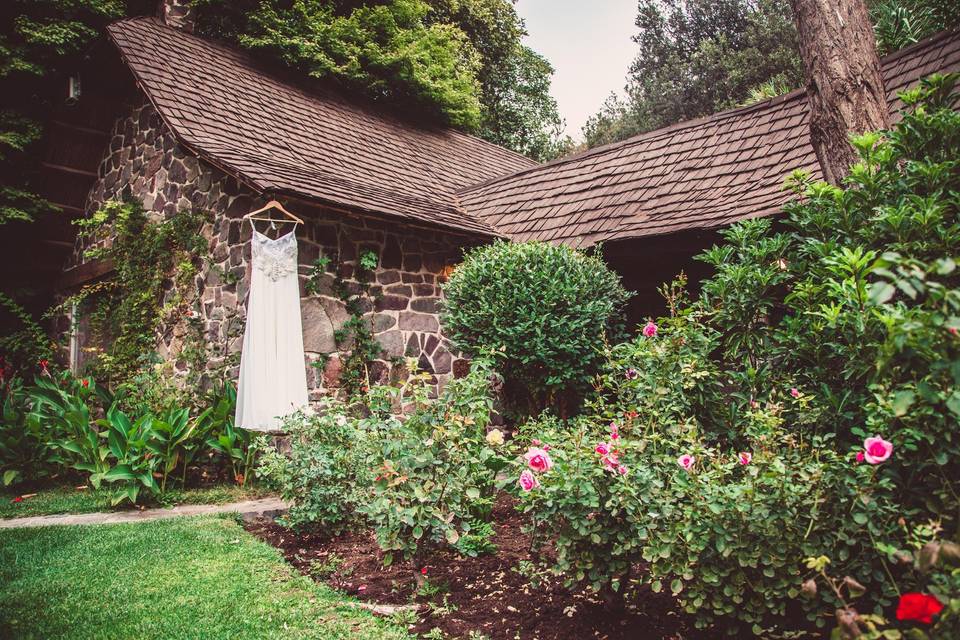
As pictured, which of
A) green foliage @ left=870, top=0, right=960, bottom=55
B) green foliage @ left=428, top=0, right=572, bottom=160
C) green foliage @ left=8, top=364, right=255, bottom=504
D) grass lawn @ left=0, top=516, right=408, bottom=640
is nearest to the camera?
grass lawn @ left=0, top=516, right=408, bottom=640

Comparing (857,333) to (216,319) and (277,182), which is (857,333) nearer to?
(277,182)

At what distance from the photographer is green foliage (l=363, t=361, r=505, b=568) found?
303cm

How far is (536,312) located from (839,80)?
306 centimetres

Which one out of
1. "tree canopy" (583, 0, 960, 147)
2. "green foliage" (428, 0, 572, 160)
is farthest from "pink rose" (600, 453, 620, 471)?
"tree canopy" (583, 0, 960, 147)

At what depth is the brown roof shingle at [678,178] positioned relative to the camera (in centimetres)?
650

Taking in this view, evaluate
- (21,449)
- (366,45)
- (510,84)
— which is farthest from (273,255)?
(510,84)

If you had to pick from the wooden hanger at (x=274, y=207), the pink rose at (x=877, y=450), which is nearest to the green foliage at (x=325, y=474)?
the wooden hanger at (x=274, y=207)

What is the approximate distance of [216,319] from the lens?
676 cm

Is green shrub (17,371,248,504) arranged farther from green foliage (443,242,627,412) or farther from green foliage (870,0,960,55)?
green foliage (870,0,960,55)

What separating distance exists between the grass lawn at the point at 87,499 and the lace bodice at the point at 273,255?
2117 millimetres

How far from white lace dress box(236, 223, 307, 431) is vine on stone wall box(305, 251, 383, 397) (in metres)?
0.58

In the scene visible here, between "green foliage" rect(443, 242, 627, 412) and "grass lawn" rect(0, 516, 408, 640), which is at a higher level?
"green foliage" rect(443, 242, 627, 412)

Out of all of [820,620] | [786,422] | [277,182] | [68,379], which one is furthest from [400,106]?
[820,620]

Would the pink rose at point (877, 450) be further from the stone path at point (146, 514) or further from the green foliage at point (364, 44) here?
the green foliage at point (364, 44)
